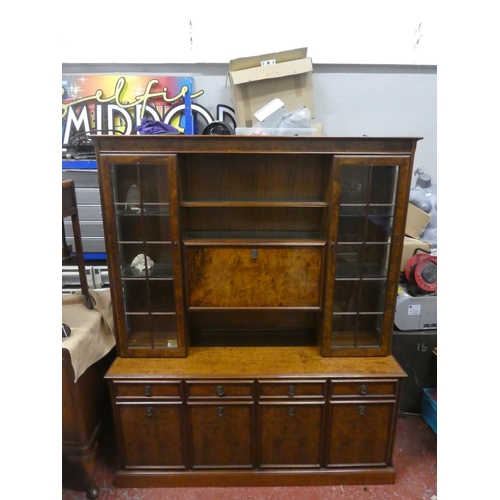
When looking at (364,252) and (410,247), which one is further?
(410,247)

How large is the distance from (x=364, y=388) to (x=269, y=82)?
176 cm

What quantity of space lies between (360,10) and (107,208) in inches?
72.9

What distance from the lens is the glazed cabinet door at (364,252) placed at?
1.66 metres

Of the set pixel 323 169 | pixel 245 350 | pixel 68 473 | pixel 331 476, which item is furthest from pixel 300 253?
pixel 68 473

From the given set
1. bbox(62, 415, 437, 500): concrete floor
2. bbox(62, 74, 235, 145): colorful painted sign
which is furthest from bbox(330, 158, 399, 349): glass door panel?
bbox(62, 74, 235, 145): colorful painted sign

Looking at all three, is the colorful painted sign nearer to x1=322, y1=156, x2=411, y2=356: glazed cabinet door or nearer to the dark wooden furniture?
the dark wooden furniture

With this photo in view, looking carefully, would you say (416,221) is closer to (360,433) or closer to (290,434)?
(360,433)

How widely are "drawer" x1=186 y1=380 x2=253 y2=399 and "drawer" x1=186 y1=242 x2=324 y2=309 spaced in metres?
0.39

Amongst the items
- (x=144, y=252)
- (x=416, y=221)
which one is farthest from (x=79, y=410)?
(x=416, y=221)

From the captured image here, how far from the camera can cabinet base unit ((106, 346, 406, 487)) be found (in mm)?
1742

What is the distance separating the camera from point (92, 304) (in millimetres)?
1966

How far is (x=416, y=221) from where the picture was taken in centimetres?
224

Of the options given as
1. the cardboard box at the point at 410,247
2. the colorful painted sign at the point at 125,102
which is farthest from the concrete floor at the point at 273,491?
the colorful painted sign at the point at 125,102

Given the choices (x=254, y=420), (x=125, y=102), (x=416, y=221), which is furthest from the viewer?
(x=416, y=221)
